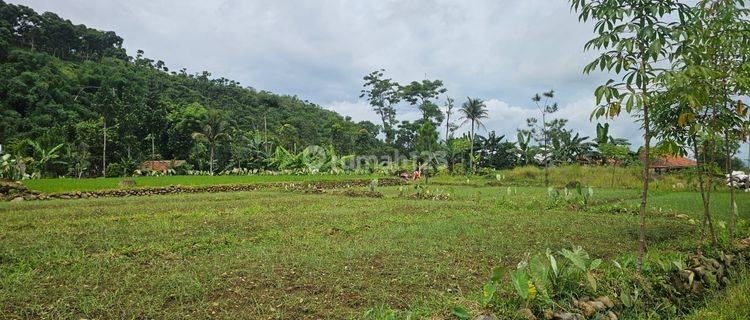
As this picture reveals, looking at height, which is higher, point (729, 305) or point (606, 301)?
point (606, 301)

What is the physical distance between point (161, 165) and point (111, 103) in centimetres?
591

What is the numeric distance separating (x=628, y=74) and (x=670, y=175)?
23232 mm

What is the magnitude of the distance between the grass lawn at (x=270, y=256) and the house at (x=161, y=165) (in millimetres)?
24573

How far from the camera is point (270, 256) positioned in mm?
5402

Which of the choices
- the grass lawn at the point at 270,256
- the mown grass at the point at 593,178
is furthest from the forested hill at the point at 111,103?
the grass lawn at the point at 270,256

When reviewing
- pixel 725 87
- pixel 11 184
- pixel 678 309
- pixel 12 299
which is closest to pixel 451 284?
pixel 678 309

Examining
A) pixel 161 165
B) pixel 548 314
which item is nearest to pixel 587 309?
pixel 548 314

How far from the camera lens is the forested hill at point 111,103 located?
32250 mm

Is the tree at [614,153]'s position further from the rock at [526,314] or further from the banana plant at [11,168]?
the banana plant at [11,168]

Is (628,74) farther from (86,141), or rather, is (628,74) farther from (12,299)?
(86,141)

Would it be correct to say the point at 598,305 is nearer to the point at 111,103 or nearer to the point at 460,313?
the point at 460,313

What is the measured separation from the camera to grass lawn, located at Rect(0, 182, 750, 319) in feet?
12.2

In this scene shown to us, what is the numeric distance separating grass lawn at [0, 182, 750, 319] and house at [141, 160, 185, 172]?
24.6 metres

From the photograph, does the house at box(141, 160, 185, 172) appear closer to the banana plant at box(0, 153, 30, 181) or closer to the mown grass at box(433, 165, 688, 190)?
the banana plant at box(0, 153, 30, 181)
